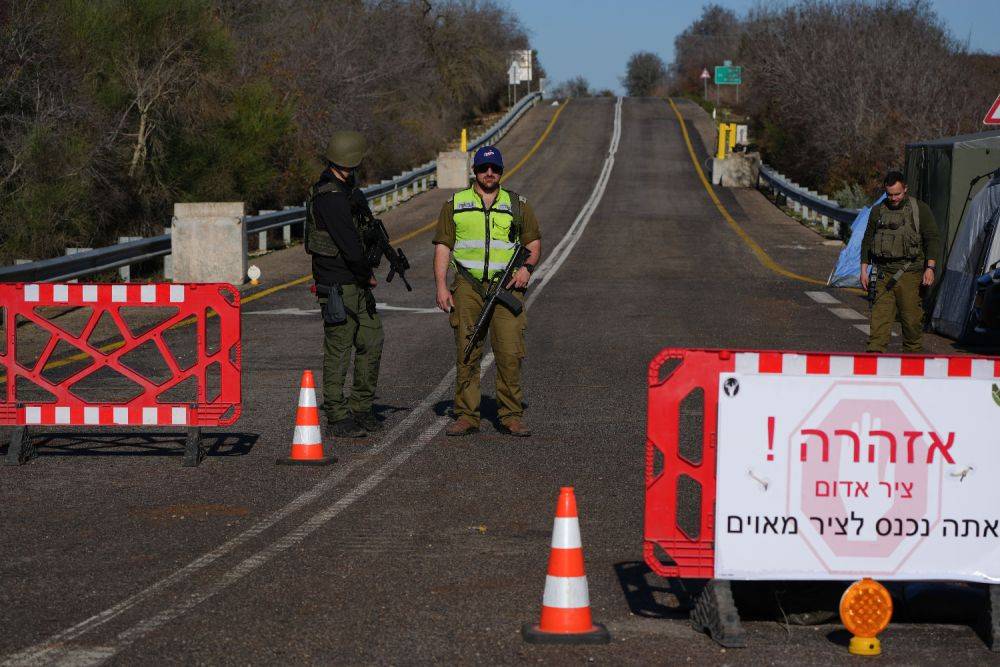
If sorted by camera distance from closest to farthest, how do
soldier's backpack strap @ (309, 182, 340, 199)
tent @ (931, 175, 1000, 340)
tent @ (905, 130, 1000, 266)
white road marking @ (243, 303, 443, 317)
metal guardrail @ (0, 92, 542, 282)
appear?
soldier's backpack strap @ (309, 182, 340, 199) → tent @ (931, 175, 1000, 340) → metal guardrail @ (0, 92, 542, 282) → tent @ (905, 130, 1000, 266) → white road marking @ (243, 303, 443, 317)

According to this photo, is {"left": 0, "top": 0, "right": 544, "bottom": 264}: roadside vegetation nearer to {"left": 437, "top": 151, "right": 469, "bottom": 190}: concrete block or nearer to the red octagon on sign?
{"left": 437, "top": 151, "right": 469, "bottom": 190}: concrete block

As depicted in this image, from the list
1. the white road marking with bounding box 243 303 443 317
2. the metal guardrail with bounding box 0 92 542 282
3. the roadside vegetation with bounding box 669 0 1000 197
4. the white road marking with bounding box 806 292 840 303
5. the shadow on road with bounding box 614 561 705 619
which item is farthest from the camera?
the roadside vegetation with bounding box 669 0 1000 197

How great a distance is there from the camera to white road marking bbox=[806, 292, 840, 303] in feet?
65.5

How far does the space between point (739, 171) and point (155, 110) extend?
764 inches

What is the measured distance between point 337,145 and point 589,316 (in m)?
8.60

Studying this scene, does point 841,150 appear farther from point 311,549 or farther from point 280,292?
point 311,549

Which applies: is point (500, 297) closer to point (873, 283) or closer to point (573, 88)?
point (873, 283)

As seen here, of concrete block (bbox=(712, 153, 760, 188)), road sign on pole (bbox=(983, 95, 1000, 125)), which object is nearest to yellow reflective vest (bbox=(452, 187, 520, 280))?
road sign on pole (bbox=(983, 95, 1000, 125))

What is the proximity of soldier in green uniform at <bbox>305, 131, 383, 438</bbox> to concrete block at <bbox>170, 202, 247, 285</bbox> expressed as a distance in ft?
39.1

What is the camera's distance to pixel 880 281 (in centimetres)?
1298

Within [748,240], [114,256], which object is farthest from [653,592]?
[748,240]

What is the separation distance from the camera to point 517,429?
10398 mm

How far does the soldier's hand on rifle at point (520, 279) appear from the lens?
10.2 metres

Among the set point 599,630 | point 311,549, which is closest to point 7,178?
point 311,549
